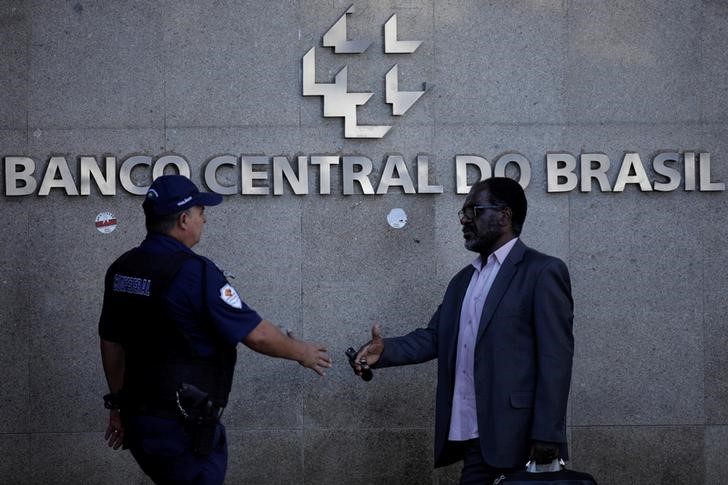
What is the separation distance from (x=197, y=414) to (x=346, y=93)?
3021 mm

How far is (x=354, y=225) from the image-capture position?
22.0 ft

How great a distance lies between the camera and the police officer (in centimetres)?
426

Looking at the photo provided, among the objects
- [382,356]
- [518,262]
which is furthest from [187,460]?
[518,262]

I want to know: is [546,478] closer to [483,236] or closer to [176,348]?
[483,236]

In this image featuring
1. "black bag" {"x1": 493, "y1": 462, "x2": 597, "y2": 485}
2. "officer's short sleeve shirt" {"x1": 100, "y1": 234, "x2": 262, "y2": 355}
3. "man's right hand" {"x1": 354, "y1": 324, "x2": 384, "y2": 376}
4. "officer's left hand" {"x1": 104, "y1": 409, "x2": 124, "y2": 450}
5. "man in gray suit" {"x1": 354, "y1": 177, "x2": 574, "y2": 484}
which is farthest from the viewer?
"man's right hand" {"x1": 354, "y1": 324, "x2": 384, "y2": 376}

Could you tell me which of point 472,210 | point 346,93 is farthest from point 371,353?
point 346,93

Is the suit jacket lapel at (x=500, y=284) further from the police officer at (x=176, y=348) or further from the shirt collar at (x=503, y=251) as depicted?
the police officer at (x=176, y=348)

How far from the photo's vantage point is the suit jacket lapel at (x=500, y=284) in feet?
15.2

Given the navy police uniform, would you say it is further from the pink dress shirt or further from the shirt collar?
the shirt collar

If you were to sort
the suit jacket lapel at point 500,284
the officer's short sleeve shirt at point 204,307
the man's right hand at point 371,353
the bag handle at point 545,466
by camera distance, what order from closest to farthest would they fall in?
the officer's short sleeve shirt at point 204,307, the bag handle at point 545,466, the suit jacket lapel at point 500,284, the man's right hand at point 371,353

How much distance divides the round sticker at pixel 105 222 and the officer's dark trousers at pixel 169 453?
257 cm

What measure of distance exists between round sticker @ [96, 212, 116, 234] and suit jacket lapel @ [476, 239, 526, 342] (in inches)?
118

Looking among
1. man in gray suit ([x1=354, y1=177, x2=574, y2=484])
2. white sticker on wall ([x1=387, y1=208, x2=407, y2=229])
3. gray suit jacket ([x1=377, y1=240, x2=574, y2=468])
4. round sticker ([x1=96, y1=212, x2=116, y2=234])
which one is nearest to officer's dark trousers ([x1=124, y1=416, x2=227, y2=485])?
man in gray suit ([x1=354, y1=177, x2=574, y2=484])

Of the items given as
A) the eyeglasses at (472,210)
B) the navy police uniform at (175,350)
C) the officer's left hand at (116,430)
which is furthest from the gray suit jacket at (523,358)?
the officer's left hand at (116,430)
